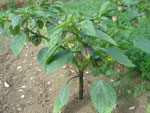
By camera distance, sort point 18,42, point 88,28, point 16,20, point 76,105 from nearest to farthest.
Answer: point 88,28, point 16,20, point 18,42, point 76,105

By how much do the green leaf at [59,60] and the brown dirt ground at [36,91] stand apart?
56cm

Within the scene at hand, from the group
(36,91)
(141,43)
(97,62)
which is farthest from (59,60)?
(36,91)

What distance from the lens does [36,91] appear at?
1510mm

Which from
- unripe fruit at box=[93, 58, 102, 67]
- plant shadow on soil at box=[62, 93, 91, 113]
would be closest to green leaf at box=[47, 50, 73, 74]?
unripe fruit at box=[93, 58, 102, 67]

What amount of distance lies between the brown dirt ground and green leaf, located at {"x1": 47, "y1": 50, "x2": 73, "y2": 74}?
0.56m

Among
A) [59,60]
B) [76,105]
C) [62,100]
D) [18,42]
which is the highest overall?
[18,42]

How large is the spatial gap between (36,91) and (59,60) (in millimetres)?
742

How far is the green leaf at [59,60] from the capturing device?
851 millimetres

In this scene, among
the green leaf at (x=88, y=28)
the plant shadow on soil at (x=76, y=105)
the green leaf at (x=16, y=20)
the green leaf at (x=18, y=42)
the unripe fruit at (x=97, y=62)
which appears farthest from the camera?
the plant shadow on soil at (x=76, y=105)

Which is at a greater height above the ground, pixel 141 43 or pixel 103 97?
pixel 141 43

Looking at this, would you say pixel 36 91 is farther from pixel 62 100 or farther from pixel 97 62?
pixel 97 62

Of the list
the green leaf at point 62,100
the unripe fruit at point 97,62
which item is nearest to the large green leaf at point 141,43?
the unripe fruit at point 97,62

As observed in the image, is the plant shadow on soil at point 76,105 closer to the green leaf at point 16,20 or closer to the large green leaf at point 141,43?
the large green leaf at point 141,43

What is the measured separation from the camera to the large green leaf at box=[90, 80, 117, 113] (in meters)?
0.88
